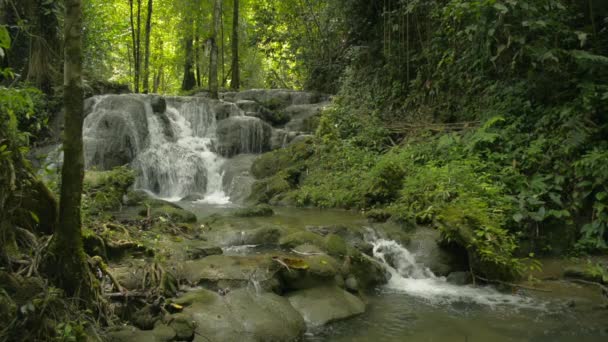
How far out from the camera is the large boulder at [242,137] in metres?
15.1

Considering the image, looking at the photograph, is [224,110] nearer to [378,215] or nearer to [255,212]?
[255,212]

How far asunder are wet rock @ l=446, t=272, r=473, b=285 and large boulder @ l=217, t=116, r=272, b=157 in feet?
31.5

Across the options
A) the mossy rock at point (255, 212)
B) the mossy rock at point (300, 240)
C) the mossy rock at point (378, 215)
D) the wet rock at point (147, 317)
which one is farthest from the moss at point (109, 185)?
the mossy rock at point (378, 215)

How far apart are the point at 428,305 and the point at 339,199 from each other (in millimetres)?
4823

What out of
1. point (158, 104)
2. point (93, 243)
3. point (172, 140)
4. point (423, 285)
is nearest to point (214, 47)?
point (158, 104)

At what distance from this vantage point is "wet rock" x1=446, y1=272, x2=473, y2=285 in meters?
6.51

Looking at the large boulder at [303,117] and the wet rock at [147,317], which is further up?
the large boulder at [303,117]

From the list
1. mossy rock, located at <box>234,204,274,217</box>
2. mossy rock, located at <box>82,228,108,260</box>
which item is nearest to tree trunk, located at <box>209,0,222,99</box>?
mossy rock, located at <box>234,204,274,217</box>

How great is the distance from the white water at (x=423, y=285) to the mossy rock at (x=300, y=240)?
3.53ft

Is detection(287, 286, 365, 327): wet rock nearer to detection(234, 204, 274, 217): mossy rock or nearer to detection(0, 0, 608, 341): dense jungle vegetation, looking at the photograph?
detection(0, 0, 608, 341): dense jungle vegetation

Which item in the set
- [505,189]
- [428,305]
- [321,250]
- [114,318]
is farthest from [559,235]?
[114,318]

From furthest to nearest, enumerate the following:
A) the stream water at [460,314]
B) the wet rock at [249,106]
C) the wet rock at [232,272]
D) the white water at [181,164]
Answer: the wet rock at [249,106]
the white water at [181,164]
the wet rock at [232,272]
the stream water at [460,314]

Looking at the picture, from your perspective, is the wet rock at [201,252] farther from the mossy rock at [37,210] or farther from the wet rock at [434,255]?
the wet rock at [434,255]

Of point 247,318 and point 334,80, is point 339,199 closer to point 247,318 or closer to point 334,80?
point 247,318
